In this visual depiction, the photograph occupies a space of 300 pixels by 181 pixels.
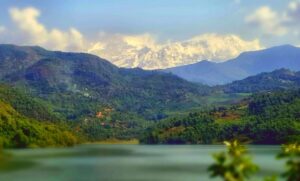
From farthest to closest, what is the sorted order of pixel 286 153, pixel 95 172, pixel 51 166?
pixel 51 166
pixel 95 172
pixel 286 153

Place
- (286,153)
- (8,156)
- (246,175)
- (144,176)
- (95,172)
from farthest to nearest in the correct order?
(8,156) → (95,172) → (144,176) → (286,153) → (246,175)

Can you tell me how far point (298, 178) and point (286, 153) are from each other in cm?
397

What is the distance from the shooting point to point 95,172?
5290 inches

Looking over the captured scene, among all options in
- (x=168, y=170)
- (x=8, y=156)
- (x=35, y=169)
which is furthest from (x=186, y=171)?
(x=8, y=156)

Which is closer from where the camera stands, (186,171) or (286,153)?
(286,153)

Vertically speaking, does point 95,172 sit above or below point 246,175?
below

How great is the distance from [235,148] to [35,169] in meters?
103

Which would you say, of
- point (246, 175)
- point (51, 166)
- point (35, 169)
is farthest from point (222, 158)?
point (51, 166)

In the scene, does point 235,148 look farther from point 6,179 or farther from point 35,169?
point 35,169

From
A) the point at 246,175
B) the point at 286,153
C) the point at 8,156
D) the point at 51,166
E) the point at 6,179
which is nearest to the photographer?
the point at 246,175

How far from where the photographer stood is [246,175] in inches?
1660

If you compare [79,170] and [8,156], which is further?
[8,156]

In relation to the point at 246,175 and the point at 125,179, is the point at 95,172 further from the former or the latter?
the point at 246,175

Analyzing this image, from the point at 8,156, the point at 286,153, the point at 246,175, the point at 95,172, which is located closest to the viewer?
the point at 246,175
